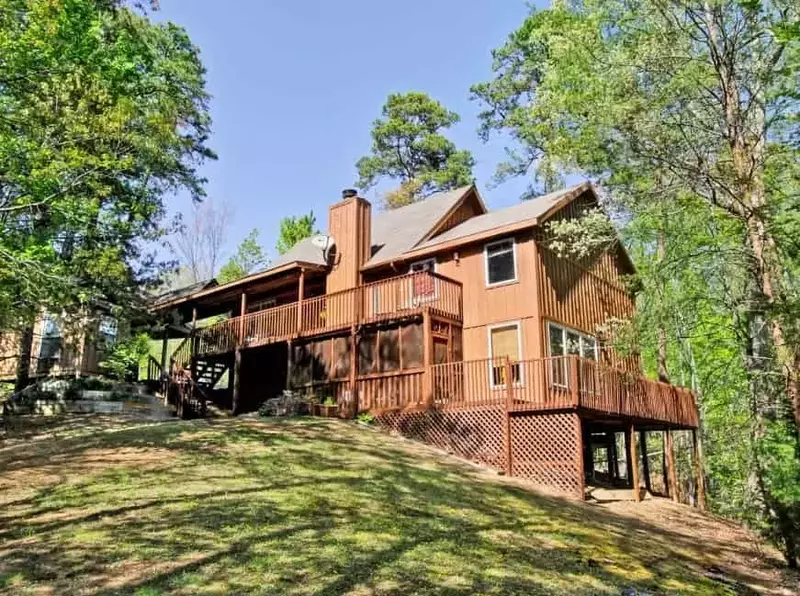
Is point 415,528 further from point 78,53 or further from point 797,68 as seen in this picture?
point 78,53

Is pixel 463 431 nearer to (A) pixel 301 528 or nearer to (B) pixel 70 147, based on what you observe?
(A) pixel 301 528

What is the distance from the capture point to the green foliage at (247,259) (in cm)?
3872

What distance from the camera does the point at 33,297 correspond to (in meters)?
11.9

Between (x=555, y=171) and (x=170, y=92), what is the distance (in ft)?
44.8

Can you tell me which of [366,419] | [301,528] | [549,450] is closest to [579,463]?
[549,450]

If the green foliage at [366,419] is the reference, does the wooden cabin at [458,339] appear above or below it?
above

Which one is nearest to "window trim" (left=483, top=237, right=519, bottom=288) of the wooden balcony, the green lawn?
the wooden balcony

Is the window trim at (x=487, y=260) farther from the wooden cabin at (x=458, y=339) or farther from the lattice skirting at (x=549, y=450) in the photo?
the lattice skirting at (x=549, y=450)

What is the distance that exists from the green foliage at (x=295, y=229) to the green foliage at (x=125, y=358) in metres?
11.3

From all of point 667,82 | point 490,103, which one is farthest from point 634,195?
point 490,103

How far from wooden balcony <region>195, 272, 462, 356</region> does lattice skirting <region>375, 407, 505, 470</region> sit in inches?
110

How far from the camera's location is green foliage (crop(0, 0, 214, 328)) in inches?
441

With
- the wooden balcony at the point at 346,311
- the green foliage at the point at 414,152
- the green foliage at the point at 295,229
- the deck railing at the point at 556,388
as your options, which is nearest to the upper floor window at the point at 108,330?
the wooden balcony at the point at 346,311

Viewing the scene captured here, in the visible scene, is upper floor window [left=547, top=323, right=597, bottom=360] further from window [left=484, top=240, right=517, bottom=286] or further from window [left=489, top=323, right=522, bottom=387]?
window [left=484, top=240, right=517, bottom=286]
